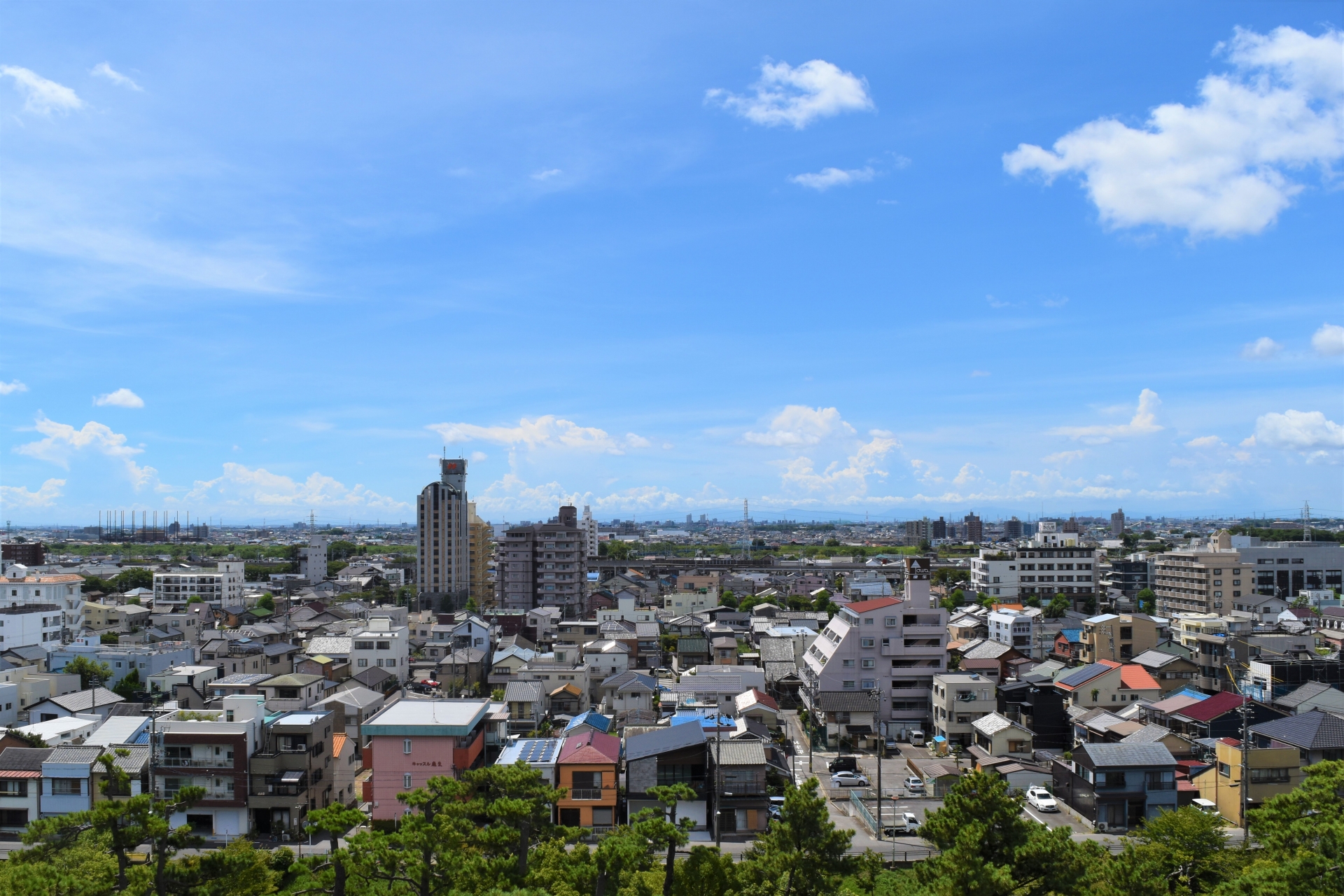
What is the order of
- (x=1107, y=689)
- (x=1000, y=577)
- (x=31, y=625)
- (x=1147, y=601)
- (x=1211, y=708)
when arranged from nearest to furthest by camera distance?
(x=1211, y=708)
(x=1107, y=689)
(x=31, y=625)
(x=1147, y=601)
(x=1000, y=577)

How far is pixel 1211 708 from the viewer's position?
21500 millimetres

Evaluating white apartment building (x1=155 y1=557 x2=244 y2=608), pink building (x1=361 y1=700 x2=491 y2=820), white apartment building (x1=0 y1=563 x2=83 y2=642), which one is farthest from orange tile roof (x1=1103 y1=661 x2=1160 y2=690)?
white apartment building (x1=155 y1=557 x2=244 y2=608)

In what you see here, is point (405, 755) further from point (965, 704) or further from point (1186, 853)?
point (965, 704)

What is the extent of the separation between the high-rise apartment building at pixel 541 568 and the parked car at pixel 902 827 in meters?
32.1

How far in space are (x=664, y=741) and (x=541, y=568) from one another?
103 feet

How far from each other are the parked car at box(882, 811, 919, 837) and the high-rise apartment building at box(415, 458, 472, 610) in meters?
39.4

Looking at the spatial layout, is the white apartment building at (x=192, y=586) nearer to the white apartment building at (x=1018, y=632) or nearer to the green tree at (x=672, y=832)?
the white apartment building at (x=1018, y=632)

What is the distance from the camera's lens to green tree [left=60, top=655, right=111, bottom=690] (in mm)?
26938

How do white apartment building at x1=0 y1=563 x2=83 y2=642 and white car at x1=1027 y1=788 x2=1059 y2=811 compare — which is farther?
white apartment building at x1=0 y1=563 x2=83 y2=642

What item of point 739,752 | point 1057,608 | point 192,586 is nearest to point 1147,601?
point 1057,608

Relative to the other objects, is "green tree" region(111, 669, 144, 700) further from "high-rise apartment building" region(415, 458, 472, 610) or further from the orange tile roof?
the orange tile roof

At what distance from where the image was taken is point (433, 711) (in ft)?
60.1

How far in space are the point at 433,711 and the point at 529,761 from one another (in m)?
2.49

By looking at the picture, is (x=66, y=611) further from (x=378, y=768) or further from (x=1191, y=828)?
(x=1191, y=828)
